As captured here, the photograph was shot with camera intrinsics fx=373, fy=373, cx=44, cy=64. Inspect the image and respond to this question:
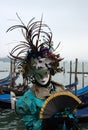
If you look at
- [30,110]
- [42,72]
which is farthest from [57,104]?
[42,72]

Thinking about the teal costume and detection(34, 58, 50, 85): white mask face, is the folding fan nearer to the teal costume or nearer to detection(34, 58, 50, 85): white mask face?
the teal costume

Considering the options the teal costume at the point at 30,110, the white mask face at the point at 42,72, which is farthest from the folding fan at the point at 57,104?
the white mask face at the point at 42,72

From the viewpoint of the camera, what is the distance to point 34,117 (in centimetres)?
297

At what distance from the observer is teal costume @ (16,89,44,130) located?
9.70 ft

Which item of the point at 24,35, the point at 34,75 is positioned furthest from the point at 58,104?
the point at 24,35

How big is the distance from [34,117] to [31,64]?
1.56 feet

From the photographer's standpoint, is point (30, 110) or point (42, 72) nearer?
point (30, 110)

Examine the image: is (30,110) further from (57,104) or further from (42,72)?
(42,72)

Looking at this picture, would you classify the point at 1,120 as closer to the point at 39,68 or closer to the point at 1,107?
the point at 1,107

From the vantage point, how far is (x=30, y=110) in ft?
9.75

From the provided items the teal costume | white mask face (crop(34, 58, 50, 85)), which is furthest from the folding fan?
white mask face (crop(34, 58, 50, 85))

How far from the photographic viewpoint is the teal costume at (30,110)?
296cm

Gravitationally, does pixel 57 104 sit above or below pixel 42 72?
→ below

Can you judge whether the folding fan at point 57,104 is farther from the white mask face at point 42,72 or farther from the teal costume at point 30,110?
the white mask face at point 42,72
